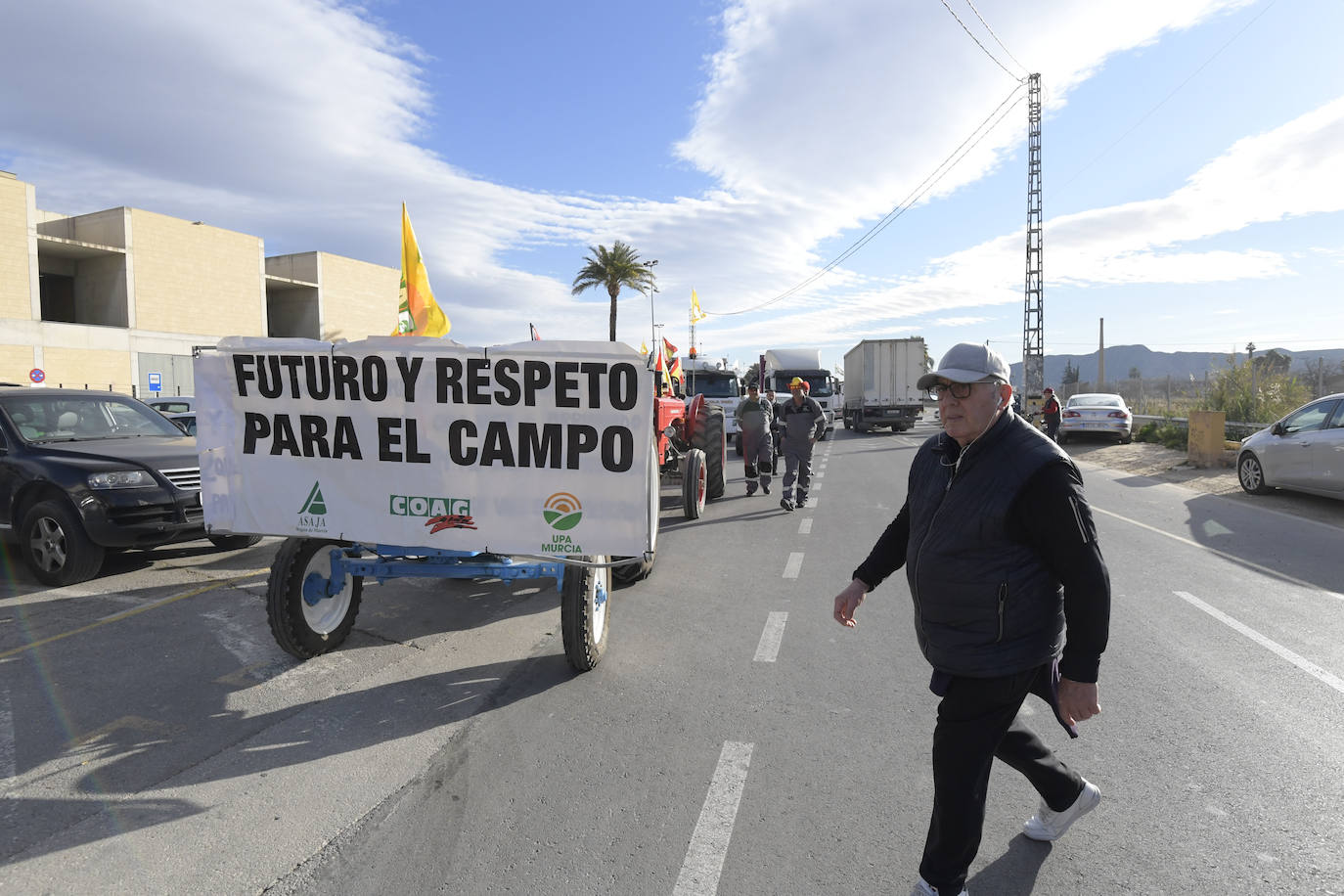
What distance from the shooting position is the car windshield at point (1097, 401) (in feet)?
76.0

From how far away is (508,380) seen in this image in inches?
178

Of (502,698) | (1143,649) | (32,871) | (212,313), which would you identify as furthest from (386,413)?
(212,313)

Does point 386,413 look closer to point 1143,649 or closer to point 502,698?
point 502,698

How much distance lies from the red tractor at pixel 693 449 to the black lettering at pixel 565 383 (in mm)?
4953

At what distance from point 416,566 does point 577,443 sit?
1.47m

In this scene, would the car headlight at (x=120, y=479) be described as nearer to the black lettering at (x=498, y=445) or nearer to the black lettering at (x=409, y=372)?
the black lettering at (x=409, y=372)

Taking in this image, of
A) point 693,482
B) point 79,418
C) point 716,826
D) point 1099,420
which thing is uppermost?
point 79,418

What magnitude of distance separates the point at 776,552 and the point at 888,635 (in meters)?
3.03

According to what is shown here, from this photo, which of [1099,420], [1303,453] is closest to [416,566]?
[1303,453]

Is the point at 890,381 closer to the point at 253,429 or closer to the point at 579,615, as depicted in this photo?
the point at 579,615

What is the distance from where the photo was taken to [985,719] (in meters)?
2.50

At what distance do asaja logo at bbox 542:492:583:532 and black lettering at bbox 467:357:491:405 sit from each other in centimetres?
71

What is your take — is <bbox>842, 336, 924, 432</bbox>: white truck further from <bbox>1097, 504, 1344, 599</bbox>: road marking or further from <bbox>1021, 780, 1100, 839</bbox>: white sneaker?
<bbox>1021, 780, 1100, 839</bbox>: white sneaker

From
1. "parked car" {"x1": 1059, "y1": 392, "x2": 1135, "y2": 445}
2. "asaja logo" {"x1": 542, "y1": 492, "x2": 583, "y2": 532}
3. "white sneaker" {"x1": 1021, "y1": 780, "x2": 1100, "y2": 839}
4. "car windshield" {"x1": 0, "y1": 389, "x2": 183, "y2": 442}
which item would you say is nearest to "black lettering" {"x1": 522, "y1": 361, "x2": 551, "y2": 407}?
"asaja logo" {"x1": 542, "y1": 492, "x2": 583, "y2": 532}
